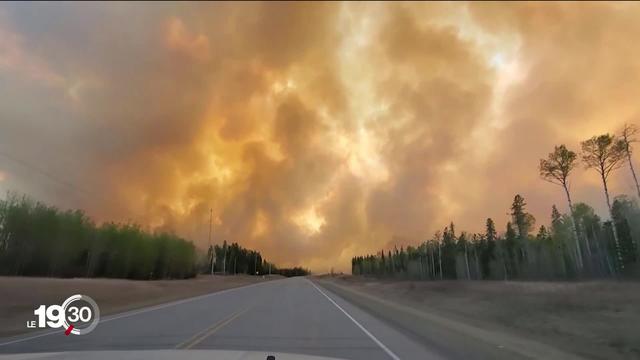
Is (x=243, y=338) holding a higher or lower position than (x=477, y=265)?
lower

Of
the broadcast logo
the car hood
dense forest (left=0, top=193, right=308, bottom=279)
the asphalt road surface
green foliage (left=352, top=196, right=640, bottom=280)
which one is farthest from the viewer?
green foliage (left=352, top=196, right=640, bottom=280)

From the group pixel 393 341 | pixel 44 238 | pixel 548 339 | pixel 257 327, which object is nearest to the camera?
pixel 393 341

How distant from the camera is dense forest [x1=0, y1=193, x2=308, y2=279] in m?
53.8

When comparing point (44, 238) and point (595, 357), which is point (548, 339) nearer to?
point (595, 357)

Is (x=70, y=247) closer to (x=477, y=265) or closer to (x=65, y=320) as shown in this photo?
(x=65, y=320)

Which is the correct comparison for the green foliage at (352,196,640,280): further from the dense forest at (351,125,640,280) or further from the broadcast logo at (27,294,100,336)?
the broadcast logo at (27,294,100,336)

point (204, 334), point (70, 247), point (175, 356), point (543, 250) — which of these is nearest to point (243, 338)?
point (204, 334)

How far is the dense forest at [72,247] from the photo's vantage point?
53750 millimetres

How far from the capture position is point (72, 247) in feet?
210

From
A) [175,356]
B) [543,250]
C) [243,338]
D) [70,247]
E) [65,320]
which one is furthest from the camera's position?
[543,250]

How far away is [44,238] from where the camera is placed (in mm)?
57906

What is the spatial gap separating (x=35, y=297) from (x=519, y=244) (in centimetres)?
10990

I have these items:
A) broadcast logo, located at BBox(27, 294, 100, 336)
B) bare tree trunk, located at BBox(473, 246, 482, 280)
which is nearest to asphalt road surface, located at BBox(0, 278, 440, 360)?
broadcast logo, located at BBox(27, 294, 100, 336)

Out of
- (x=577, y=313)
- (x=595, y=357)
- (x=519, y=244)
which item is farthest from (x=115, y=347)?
(x=519, y=244)
